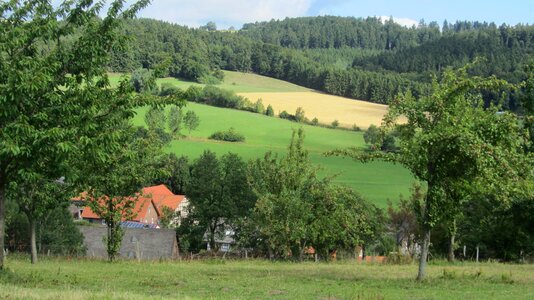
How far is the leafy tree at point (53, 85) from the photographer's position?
1171 centimetres

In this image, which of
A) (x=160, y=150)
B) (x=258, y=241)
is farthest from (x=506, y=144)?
(x=258, y=241)

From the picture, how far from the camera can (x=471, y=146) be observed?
641 inches

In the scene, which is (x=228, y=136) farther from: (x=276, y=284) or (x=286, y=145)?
(x=276, y=284)

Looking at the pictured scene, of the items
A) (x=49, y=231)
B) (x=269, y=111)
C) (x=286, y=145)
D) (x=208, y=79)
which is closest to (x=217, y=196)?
(x=49, y=231)

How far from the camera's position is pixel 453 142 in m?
17.0

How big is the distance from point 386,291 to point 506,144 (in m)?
5.83

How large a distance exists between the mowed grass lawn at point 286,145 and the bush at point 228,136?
1248mm

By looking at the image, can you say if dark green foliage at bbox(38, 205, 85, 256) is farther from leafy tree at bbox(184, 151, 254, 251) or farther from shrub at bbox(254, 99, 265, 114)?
shrub at bbox(254, 99, 265, 114)

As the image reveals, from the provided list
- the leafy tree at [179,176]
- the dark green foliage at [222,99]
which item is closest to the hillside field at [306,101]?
the dark green foliage at [222,99]

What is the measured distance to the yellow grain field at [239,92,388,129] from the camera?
111m

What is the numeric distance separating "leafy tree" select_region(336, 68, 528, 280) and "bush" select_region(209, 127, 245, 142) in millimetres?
76388

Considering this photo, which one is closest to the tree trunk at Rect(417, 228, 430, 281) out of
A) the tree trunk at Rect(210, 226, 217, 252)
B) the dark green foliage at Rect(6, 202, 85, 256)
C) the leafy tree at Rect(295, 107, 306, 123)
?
the dark green foliage at Rect(6, 202, 85, 256)

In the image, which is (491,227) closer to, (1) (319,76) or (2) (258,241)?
(2) (258,241)

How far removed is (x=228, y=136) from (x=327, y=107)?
34.5 m
